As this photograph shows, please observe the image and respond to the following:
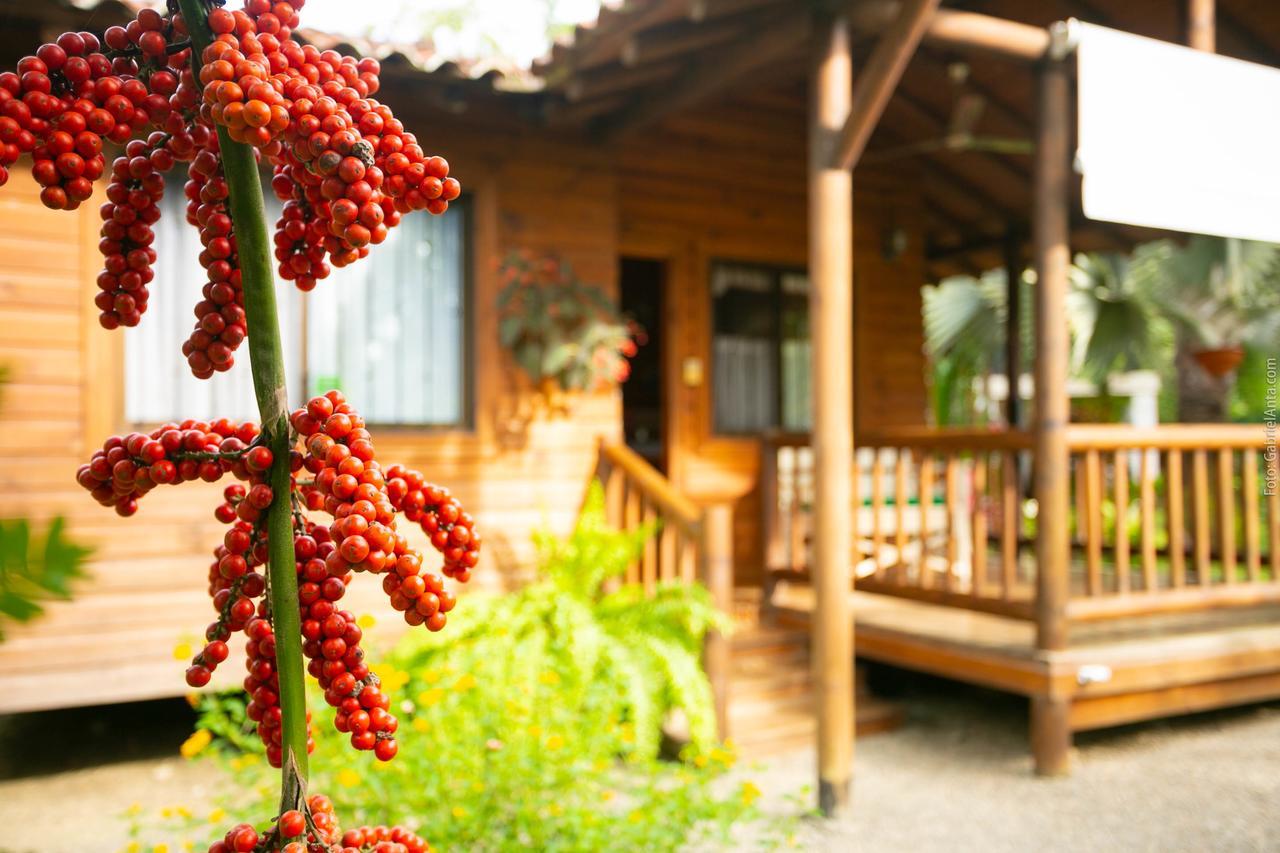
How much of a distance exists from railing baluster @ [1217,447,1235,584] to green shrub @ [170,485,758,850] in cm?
310

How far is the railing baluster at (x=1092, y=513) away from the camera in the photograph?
207 inches

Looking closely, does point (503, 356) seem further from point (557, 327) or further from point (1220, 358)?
point (1220, 358)

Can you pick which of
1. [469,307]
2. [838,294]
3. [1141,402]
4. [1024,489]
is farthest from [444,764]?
[1141,402]

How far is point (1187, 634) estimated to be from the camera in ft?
19.1

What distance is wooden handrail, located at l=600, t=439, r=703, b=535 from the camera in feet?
19.0

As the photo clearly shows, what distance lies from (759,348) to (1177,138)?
14.6 ft

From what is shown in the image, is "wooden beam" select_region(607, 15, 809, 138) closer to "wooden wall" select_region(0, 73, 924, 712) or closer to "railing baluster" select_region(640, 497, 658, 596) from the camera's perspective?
"wooden wall" select_region(0, 73, 924, 712)

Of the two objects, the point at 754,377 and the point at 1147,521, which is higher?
the point at 754,377

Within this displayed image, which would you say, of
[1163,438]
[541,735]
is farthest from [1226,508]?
[541,735]

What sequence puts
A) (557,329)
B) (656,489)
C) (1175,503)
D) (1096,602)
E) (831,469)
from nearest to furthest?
(831,469) → (1096,602) → (1175,503) → (656,489) → (557,329)

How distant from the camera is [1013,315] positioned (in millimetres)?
9000

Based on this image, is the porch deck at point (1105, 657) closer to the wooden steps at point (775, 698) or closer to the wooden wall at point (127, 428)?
the wooden steps at point (775, 698)

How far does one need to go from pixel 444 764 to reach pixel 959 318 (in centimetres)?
1074

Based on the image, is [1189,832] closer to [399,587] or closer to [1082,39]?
[1082,39]
